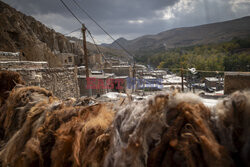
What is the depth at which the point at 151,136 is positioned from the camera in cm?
73

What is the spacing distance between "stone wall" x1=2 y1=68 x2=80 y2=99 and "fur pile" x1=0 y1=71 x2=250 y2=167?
6562 mm

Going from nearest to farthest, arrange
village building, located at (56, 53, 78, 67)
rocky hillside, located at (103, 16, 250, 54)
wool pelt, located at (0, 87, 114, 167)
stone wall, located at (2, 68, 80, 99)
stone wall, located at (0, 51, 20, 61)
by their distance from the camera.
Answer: wool pelt, located at (0, 87, 114, 167) < stone wall, located at (2, 68, 80, 99) < stone wall, located at (0, 51, 20, 61) < village building, located at (56, 53, 78, 67) < rocky hillside, located at (103, 16, 250, 54)

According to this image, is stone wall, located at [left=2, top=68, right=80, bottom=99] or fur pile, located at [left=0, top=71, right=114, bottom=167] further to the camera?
stone wall, located at [left=2, top=68, right=80, bottom=99]

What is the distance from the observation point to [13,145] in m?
1.20

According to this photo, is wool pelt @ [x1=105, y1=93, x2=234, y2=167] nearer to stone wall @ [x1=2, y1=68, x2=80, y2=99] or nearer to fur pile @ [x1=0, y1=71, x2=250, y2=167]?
fur pile @ [x1=0, y1=71, x2=250, y2=167]

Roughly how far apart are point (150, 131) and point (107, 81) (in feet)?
41.4

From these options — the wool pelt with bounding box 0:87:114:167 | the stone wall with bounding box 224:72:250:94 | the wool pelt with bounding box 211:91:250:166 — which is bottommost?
the stone wall with bounding box 224:72:250:94

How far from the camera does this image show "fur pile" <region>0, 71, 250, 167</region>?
2.07ft

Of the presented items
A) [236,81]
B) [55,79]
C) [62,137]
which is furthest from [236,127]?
[55,79]

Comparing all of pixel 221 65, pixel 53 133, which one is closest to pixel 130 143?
pixel 53 133

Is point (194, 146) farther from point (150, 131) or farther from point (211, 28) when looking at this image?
point (211, 28)

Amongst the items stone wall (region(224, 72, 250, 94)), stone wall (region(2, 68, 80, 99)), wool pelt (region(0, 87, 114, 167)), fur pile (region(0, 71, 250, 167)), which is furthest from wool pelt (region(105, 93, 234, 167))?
stone wall (region(224, 72, 250, 94))

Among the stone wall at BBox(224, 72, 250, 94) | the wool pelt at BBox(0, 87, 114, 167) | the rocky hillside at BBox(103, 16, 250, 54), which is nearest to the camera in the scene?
the wool pelt at BBox(0, 87, 114, 167)

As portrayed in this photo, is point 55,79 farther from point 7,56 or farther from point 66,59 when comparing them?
point 66,59
